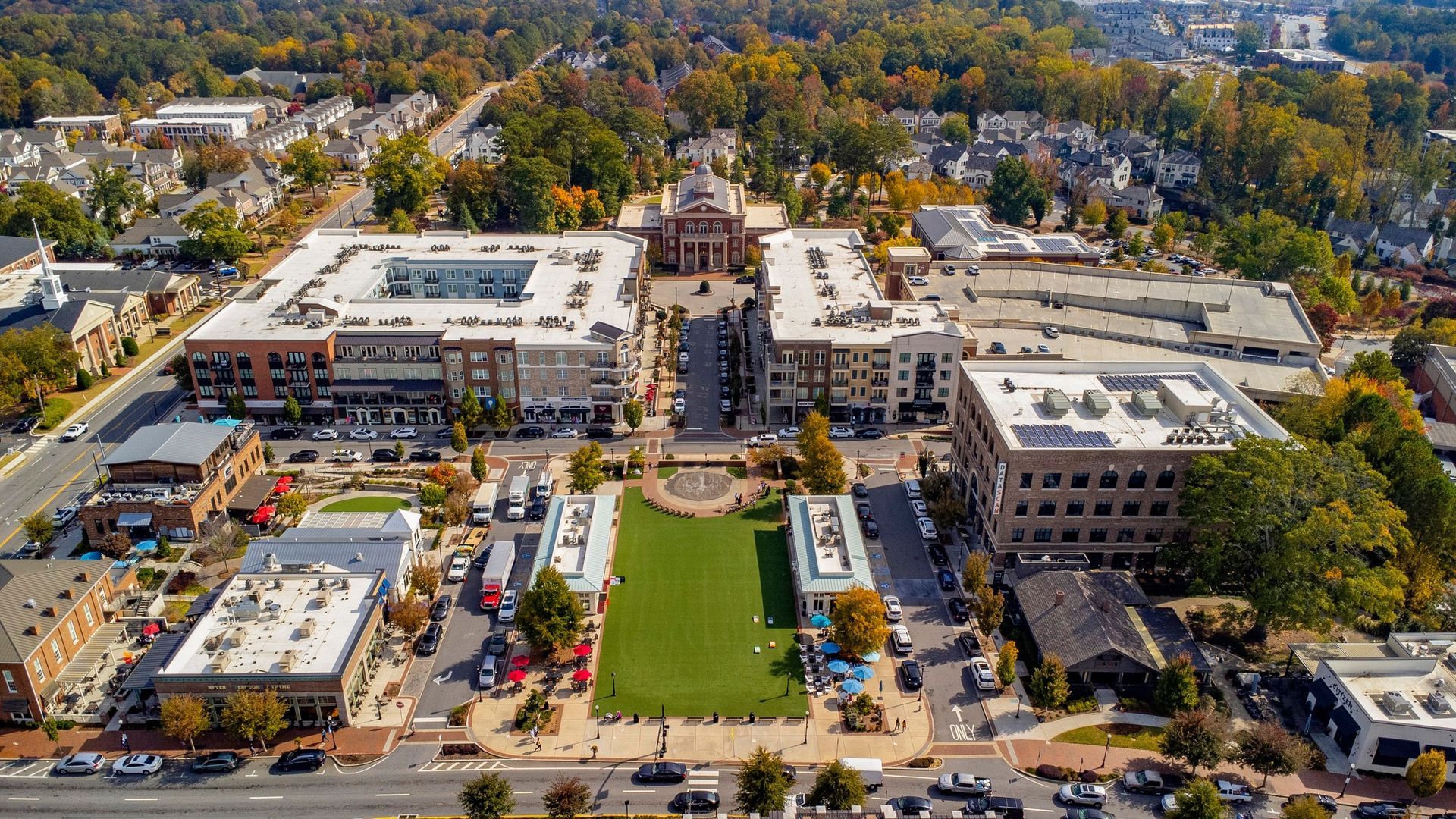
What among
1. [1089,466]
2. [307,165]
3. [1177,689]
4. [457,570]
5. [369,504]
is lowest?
[369,504]

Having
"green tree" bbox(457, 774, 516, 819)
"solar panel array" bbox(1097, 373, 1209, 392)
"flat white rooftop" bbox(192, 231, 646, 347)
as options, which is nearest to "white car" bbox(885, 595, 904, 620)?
"solar panel array" bbox(1097, 373, 1209, 392)

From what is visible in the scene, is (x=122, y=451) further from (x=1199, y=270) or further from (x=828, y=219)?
(x=1199, y=270)

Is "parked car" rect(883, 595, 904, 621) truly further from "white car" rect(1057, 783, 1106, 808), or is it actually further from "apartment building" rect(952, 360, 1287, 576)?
"white car" rect(1057, 783, 1106, 808)

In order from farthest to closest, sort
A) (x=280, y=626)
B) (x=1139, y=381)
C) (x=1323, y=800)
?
(x=1139, y=381), (x=280, y=626), (x=1323, y=800)

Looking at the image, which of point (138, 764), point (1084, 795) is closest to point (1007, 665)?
point (1084, 795)

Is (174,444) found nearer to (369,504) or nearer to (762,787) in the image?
(369,504)

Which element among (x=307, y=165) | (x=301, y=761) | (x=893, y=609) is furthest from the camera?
(x=307, y=165)

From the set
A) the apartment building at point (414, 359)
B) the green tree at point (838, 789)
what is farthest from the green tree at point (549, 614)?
the apartment building at point (414, 359)

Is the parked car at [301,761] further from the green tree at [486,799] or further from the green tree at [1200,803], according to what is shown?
the green tree at [1200,803]
